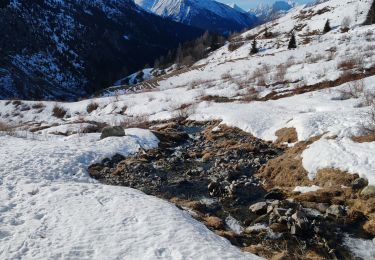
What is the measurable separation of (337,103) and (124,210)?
17.3m

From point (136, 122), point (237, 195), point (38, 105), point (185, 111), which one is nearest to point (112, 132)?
point (237, 195)

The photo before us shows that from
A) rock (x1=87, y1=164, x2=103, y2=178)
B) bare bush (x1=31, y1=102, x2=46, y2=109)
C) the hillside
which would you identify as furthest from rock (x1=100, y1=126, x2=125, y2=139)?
bare bush (x1=31, y1=102, x2=46, y2=109)

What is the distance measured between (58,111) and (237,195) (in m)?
39.7

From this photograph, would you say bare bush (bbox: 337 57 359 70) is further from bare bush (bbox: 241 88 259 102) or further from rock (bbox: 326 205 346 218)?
rock (bbox: 326 205 346 218)

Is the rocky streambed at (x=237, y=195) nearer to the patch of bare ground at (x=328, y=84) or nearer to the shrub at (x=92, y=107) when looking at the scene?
the patch of bare ground at (x=328, y=84)

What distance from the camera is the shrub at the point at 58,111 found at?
4795cm

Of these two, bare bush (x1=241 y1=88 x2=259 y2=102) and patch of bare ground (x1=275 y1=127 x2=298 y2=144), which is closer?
patch of bare ground (x1=275 y1=127 x2=298 y2=144)

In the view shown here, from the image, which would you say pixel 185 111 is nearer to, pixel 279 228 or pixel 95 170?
pixel 95 170

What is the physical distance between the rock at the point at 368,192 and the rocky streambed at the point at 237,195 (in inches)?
30.6

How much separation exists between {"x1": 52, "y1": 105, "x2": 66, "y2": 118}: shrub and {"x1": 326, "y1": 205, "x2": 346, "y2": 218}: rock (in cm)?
4149

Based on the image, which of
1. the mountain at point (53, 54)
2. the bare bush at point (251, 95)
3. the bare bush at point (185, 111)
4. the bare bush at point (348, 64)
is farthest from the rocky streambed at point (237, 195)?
the mountain at point (53, 54)

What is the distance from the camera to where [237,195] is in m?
14.2

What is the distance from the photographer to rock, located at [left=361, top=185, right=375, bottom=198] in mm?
11690

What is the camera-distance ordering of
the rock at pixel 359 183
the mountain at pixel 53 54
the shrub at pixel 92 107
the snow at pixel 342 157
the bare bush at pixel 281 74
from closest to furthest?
the rock at pixel 359 183 < the snow at pixel 342 157 < the bare bush at pixel 281 74 < the shrub at pixel 92 107 < the mountain at pixel 53 54
